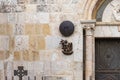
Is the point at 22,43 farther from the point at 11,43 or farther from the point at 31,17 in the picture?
the point at 31,17

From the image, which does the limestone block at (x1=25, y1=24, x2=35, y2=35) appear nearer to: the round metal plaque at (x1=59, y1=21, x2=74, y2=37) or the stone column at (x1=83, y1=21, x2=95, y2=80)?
the round metal plaque at (x1=59, y1=21, x2=74, y2=37)

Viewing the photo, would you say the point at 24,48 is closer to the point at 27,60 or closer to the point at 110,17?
the point at 27,60

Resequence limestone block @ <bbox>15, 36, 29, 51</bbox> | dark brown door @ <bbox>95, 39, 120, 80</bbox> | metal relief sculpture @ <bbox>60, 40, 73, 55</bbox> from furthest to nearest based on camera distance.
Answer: dark brown door @ <bbox>95, 39, 120, 80</bbox> → limestone block @ <bbox>15, 36, 29, 51</bbox> → metal relief sculpture @ <bbox>60, 40, 73, 55</bbox>

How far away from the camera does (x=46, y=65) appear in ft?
32.0

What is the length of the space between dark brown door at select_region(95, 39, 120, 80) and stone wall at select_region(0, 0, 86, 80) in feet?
1.55

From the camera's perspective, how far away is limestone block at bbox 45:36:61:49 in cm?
978

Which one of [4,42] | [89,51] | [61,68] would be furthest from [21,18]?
[89,51]

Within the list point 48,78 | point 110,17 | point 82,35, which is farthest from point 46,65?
point 110,17

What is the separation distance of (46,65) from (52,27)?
77 centimetres

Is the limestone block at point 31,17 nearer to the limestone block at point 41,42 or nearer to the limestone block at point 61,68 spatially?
the limestone block at point 41,42

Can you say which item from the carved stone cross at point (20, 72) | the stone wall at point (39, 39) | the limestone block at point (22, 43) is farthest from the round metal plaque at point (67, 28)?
the carved stone cross at point (20, 72)

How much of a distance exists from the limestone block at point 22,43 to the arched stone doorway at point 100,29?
1.18m

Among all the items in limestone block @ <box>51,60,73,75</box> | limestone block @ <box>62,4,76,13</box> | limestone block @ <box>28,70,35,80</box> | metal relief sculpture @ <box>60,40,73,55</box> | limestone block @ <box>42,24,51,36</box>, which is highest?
limestone block @ <box>62,4,76,13</box>

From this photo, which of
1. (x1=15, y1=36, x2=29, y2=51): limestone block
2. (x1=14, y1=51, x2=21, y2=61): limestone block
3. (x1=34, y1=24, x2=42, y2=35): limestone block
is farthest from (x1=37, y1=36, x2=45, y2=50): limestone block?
(x1=14, y1=51, x2=21, y2=61): limestone block
